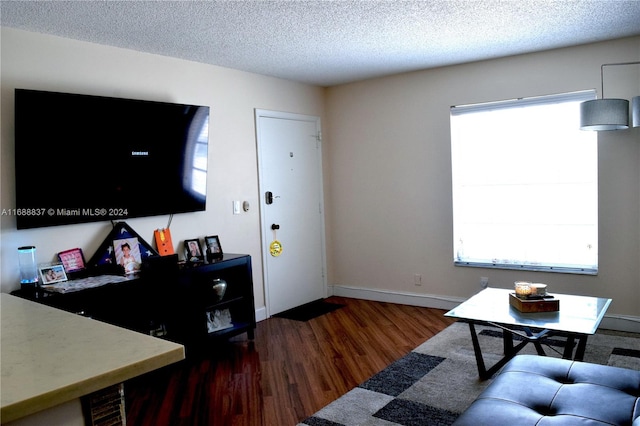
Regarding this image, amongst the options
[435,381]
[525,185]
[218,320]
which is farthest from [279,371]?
[525,185]

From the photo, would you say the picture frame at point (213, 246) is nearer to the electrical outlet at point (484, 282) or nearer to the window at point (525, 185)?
A: the window at point (525, 185)

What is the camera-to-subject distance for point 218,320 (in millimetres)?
4117

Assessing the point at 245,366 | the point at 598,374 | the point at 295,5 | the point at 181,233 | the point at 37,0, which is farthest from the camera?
the point at 181,233

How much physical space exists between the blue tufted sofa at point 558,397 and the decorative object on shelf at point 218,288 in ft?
7.95

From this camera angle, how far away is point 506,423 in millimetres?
1777

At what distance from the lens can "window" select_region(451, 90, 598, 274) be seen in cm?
425

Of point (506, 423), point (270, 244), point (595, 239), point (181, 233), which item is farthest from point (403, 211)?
point (506, 423)

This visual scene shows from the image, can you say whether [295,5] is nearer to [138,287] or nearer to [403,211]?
[138,287]

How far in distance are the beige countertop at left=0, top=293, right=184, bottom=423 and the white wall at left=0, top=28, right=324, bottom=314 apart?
1984 millimetres

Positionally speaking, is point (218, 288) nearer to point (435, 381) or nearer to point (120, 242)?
point (120, 242)

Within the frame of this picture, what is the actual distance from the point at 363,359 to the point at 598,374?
1814 mm

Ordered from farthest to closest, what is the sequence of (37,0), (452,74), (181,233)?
1. (452,74)
2. (181,233)
3. (37,0)

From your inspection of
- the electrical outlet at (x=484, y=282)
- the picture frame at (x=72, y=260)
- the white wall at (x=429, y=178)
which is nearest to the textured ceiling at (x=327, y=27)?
the white wall at (x=429, y=178)

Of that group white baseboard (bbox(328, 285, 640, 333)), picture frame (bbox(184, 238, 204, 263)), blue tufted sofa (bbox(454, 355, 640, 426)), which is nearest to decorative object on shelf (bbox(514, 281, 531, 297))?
blue tufted sofa (bbox(454, 355, 640, 426))
